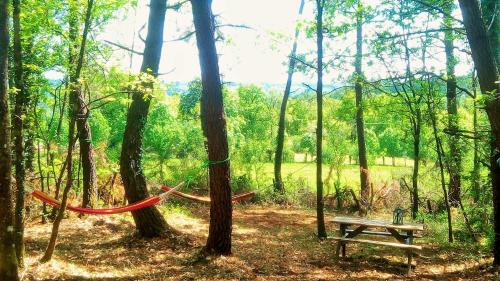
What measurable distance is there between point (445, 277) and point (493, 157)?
59.2 inches

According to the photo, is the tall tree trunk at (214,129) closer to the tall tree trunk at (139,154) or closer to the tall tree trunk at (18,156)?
the tall tree trunk at (139,154)

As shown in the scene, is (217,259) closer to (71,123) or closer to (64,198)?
(64,198)

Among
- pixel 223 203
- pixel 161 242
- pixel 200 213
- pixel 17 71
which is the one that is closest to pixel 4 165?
pixel 17 71

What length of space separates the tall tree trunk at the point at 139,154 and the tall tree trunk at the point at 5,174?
2.40 metres

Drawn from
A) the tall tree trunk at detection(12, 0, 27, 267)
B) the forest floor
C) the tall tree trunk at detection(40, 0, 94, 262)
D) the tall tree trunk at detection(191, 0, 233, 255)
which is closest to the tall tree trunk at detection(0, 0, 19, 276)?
the tall tree trunk at detection(12, 0, 27, 267)

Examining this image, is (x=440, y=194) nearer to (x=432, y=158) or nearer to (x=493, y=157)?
(x=432, y=158)

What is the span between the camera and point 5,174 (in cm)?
294

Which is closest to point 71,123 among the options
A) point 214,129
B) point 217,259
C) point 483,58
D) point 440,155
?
point 214,129

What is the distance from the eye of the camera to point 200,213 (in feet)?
→ 30.2

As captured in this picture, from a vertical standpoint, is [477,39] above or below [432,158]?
above

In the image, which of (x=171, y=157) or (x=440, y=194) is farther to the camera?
(x=171, y=157)

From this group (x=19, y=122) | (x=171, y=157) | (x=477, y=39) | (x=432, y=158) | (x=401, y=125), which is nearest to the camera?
(x=19, y=122)

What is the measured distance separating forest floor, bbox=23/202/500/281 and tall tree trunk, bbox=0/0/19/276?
0.70 m

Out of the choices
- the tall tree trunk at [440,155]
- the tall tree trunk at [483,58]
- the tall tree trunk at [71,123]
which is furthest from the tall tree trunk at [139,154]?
the tall tree trunk at [440,155]
